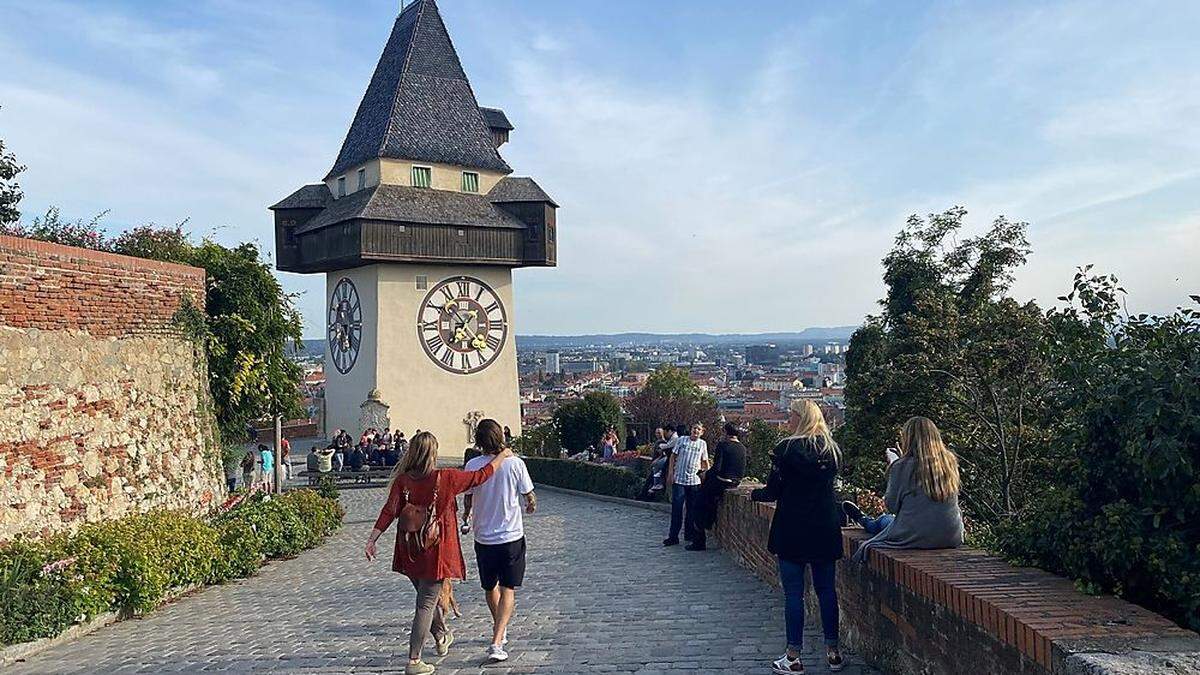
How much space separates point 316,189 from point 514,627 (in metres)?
31.1

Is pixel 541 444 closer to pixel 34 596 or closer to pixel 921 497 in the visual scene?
pixel 34 596

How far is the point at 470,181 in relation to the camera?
111ft

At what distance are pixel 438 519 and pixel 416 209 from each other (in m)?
26.8

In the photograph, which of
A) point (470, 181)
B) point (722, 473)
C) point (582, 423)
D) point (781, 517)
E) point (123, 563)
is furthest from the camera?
point (470, 181)

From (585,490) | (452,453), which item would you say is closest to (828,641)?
(585,490)

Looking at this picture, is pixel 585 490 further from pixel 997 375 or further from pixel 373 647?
pixel 373 647

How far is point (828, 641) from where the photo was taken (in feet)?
18.6

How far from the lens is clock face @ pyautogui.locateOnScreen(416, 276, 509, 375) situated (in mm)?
32844

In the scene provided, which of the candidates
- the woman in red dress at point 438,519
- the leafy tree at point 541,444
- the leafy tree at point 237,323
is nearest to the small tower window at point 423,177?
the leafy tree at point 541,444

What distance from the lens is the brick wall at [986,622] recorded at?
10.9 feet

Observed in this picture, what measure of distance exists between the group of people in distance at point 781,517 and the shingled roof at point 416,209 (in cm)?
2546

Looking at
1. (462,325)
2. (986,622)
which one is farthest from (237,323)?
(462,325)

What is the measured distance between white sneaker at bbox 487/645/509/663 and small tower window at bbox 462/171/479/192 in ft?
93.9

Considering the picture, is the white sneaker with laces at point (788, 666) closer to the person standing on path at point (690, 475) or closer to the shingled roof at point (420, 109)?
the person standing on path at point (690, 475)
